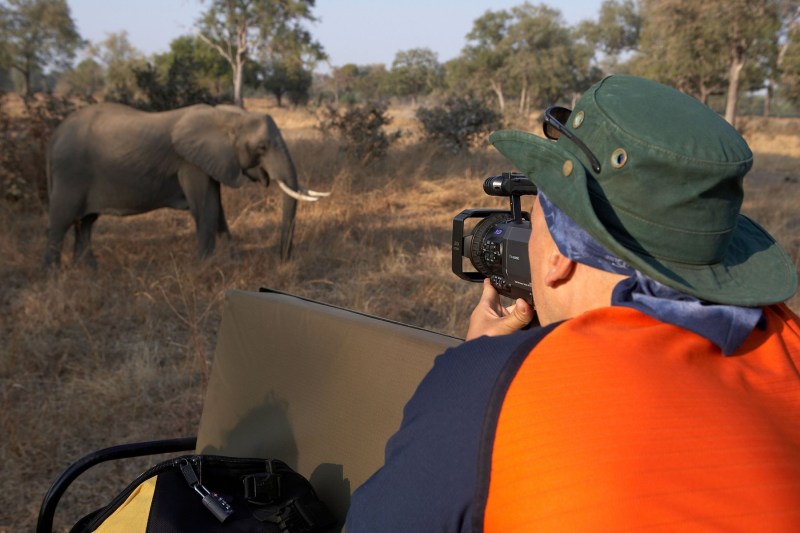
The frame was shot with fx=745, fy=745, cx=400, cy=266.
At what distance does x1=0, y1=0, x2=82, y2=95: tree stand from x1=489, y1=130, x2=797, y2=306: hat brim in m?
19.9

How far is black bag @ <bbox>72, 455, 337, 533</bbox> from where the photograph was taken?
1.59 metres

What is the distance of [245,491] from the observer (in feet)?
5.52

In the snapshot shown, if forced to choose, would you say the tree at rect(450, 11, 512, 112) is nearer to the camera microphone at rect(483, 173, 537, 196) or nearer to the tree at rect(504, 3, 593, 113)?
the tree at rect(504, 3, 593, 113)

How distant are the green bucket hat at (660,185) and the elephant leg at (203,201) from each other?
218 inches

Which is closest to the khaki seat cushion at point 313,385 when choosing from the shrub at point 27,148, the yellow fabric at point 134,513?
the yellow fabric at point 134,513

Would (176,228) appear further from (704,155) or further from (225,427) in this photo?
(704,155)

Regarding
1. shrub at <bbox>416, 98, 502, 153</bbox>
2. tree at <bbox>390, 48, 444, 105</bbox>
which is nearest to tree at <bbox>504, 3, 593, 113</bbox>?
tree at <bbox>390, 48, 444, 105</bbox>

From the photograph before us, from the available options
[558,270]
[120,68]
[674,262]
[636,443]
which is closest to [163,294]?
[558,270]

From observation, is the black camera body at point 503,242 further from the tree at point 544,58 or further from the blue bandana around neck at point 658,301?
the tree at point 544,58

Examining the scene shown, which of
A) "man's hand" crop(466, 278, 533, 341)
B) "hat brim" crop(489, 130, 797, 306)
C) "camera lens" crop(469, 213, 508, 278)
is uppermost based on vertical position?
"hat brim" crop(489, 130, 797, 306)

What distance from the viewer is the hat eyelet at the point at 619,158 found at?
952 mm

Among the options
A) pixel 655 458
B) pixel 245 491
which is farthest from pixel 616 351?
pixel 245 491

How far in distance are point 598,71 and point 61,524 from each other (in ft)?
121

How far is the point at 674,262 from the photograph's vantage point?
3.26ft
